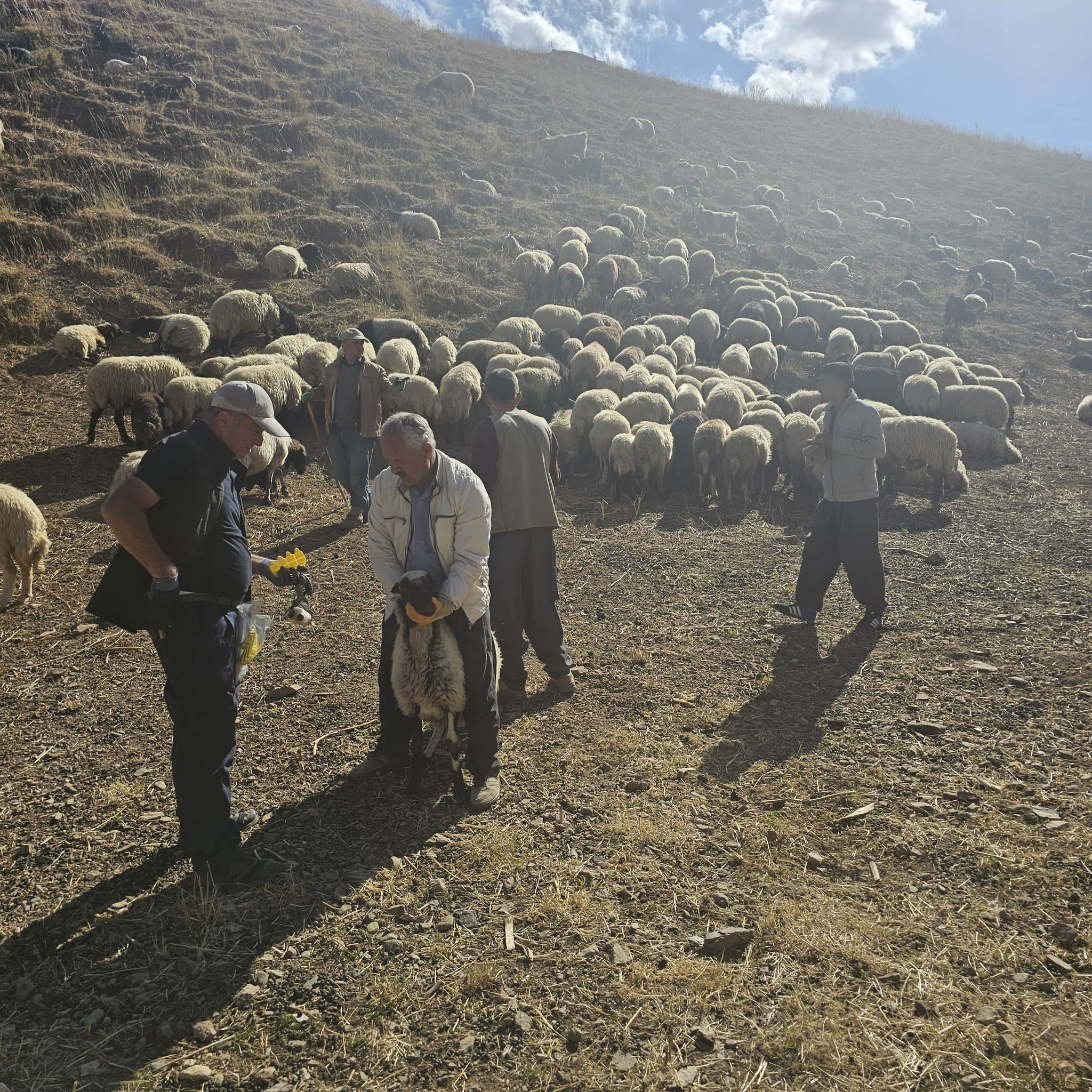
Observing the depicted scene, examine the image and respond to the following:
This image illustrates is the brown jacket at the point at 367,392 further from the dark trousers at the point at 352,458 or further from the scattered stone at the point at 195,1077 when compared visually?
the scattered stone at the point at 195,1077

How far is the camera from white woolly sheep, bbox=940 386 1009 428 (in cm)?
1281

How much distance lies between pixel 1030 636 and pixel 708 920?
14.4 feet

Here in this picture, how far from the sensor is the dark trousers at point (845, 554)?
620 cm

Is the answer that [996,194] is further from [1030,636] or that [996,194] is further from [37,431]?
[37,431]

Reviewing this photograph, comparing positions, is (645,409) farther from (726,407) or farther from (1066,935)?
(1066,935)

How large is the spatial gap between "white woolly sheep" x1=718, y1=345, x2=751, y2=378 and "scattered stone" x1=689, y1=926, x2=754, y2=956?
1189cm

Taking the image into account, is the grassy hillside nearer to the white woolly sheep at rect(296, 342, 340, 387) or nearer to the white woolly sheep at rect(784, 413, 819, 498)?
the white woolly sheep at rect(784, 413, 819, 498)

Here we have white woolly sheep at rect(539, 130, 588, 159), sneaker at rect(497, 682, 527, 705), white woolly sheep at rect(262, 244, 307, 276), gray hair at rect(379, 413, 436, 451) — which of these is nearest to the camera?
gray hair at rect(379, 413, 436, 451)

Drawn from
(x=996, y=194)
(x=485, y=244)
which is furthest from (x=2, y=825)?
(x=996, y=194)

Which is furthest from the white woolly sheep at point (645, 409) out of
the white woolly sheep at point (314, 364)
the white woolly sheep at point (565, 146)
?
the white woolly sheep at point (565, 146)

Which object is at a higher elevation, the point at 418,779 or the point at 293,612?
the point at 293,612

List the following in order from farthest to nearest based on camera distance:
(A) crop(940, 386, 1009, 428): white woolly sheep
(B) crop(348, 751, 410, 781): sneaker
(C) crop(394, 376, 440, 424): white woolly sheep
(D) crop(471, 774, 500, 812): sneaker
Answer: (A) crop(940, 386, 1009, 428): white woolly sheep → (C) crop(394, 376, 440, 424): white woolly sheep → (B) crop(348, 751, 410, 781): sneaker → (D) crop(471, 774, 500, 812): sneaker

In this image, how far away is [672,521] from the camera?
9344 mm

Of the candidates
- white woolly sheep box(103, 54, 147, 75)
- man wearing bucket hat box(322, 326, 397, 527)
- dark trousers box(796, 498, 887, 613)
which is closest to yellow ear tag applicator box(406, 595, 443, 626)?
dark trousers box(796, 498, 887, 613)
